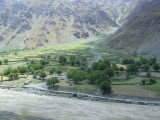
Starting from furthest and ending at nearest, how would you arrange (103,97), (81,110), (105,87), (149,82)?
(149,82)
(105,87)
(103,97)
(81,110)

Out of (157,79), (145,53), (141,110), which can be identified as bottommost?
(141,110)

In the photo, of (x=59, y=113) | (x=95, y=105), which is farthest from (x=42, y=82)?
(x=59, y=113)

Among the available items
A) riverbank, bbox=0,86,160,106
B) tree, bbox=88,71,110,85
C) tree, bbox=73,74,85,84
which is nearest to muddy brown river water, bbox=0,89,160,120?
riverbank, bbox=0,86,160,106

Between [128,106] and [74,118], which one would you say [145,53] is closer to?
[128,106]

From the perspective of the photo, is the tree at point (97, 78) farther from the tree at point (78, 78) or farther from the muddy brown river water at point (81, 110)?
the muddy brown river water at point (81, 110)

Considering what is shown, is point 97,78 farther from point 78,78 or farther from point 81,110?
point 81,110

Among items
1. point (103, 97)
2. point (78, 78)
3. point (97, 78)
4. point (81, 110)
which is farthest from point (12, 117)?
point (97, 78)

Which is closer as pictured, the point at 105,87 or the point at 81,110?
the point at 81,110

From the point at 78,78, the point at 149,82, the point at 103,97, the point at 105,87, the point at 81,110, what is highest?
the point at 78,78

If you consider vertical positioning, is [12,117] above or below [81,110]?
above
